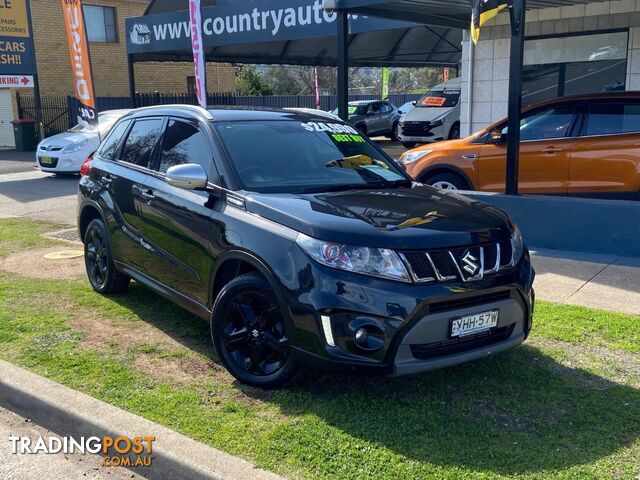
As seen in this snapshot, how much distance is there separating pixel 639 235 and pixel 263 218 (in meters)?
4.62

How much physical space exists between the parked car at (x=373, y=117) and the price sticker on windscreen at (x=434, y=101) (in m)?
4.63

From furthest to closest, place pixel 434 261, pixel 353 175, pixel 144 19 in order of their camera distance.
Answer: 1. pixel 144 19
2. pixel 353 175
3. pixel 434 261

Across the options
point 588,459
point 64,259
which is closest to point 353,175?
point 588,459

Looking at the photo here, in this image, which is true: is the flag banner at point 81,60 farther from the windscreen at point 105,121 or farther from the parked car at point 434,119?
the parked car at point 434,119

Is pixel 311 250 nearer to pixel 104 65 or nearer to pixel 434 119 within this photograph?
pixel 434 119

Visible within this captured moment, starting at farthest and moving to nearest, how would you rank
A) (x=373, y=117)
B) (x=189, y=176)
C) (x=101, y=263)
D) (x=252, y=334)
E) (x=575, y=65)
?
(x=373, y=117) → (x=575, y=65) → (x=101, y=263) → (x=189, y=176) → (x=252, y=334)

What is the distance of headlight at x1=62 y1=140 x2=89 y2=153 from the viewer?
624 inches

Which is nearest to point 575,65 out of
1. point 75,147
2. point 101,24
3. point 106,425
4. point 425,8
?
point 425,8

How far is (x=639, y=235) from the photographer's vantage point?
279 inches

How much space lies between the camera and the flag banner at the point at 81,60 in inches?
558

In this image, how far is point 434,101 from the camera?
2012 cm

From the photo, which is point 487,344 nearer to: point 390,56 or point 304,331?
point 304,331

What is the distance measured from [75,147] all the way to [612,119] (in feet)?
39.2

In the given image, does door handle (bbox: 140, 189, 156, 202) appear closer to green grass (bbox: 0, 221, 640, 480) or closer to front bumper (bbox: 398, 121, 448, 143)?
green grass (bbox: 0, 221, 640, 480)
